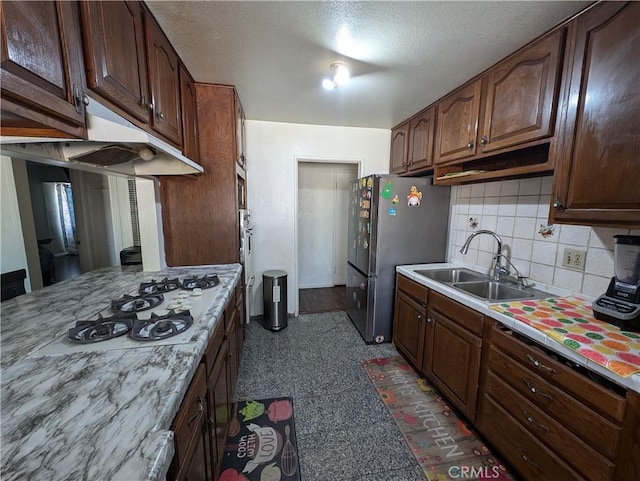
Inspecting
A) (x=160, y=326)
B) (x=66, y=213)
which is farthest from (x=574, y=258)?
(x=66, y=213)

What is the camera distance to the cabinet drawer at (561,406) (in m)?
0.88

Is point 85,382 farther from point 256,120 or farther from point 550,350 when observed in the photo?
point 256,120

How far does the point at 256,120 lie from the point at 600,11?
252cm

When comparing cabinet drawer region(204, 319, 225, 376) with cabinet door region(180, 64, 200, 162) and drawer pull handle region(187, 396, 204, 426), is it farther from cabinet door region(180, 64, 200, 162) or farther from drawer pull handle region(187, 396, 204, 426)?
cabinet door region(180, 64, 200, 162)

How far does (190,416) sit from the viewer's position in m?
0.81

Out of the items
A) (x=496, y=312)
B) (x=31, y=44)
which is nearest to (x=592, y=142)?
(x=496, y=312)

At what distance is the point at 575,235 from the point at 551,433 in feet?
3.47

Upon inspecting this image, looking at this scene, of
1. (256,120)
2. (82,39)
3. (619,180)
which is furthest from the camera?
(256,120)

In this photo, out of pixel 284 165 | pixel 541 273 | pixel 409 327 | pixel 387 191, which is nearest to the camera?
pixel 541 273

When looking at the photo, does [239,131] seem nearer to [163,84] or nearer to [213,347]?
[163,84]

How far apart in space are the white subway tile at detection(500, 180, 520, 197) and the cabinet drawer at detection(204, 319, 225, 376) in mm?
2124

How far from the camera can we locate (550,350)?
1.08 meters

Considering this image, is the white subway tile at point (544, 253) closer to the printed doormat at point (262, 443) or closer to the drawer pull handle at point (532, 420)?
the drawer pull handle at point (532, 420)

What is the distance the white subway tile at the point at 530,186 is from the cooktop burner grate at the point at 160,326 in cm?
217
